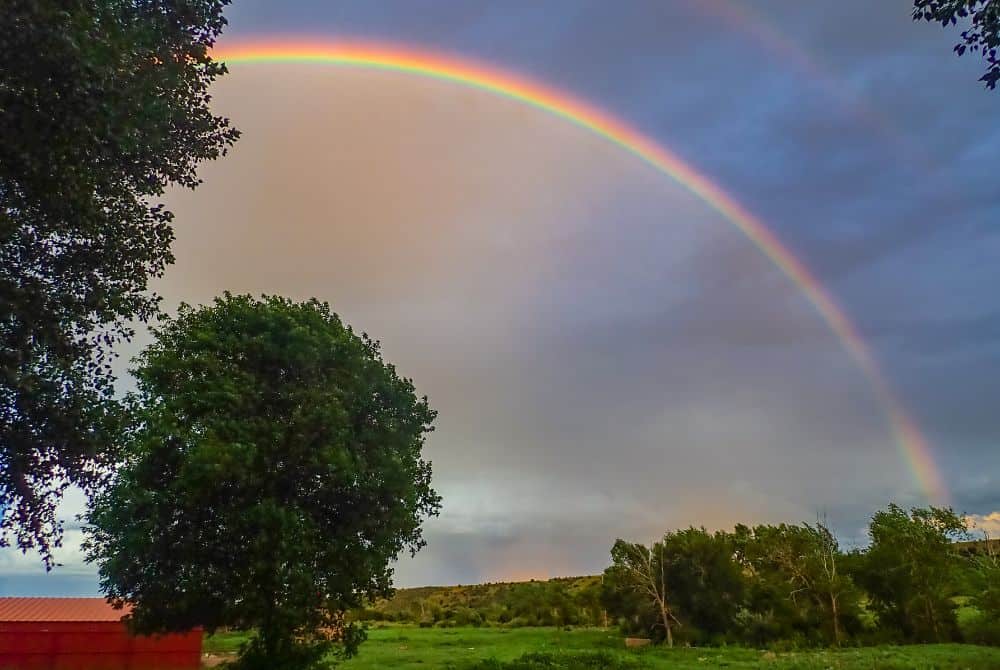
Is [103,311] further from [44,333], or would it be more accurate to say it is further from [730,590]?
[730,590]

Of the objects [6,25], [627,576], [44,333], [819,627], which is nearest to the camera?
[6,25]

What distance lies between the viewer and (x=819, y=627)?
6216 centimetres

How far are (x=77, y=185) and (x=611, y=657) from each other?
39.5 meters

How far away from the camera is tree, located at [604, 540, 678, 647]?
64.2 meters

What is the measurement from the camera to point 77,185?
44.8ft

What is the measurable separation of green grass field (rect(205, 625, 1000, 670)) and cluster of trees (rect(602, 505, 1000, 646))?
8.38 m

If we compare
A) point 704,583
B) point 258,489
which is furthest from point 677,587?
point 258,489

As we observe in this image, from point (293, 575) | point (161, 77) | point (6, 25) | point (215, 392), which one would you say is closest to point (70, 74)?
point (6, 25)

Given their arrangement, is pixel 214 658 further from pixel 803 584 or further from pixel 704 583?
pixel 803 584

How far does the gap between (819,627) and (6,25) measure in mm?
71338

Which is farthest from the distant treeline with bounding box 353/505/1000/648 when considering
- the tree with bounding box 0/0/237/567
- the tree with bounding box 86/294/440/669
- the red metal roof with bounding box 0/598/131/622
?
the tree with bounding box 0/0/237/567

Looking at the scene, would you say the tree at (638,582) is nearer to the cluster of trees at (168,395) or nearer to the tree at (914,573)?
the tree at (914,573)

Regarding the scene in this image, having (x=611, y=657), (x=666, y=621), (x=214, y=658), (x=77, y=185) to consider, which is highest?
(x=77, y=185)

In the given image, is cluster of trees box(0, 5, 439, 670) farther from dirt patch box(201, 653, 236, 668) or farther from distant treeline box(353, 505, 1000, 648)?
distant treeline box(353, 505, 1000, 648)
